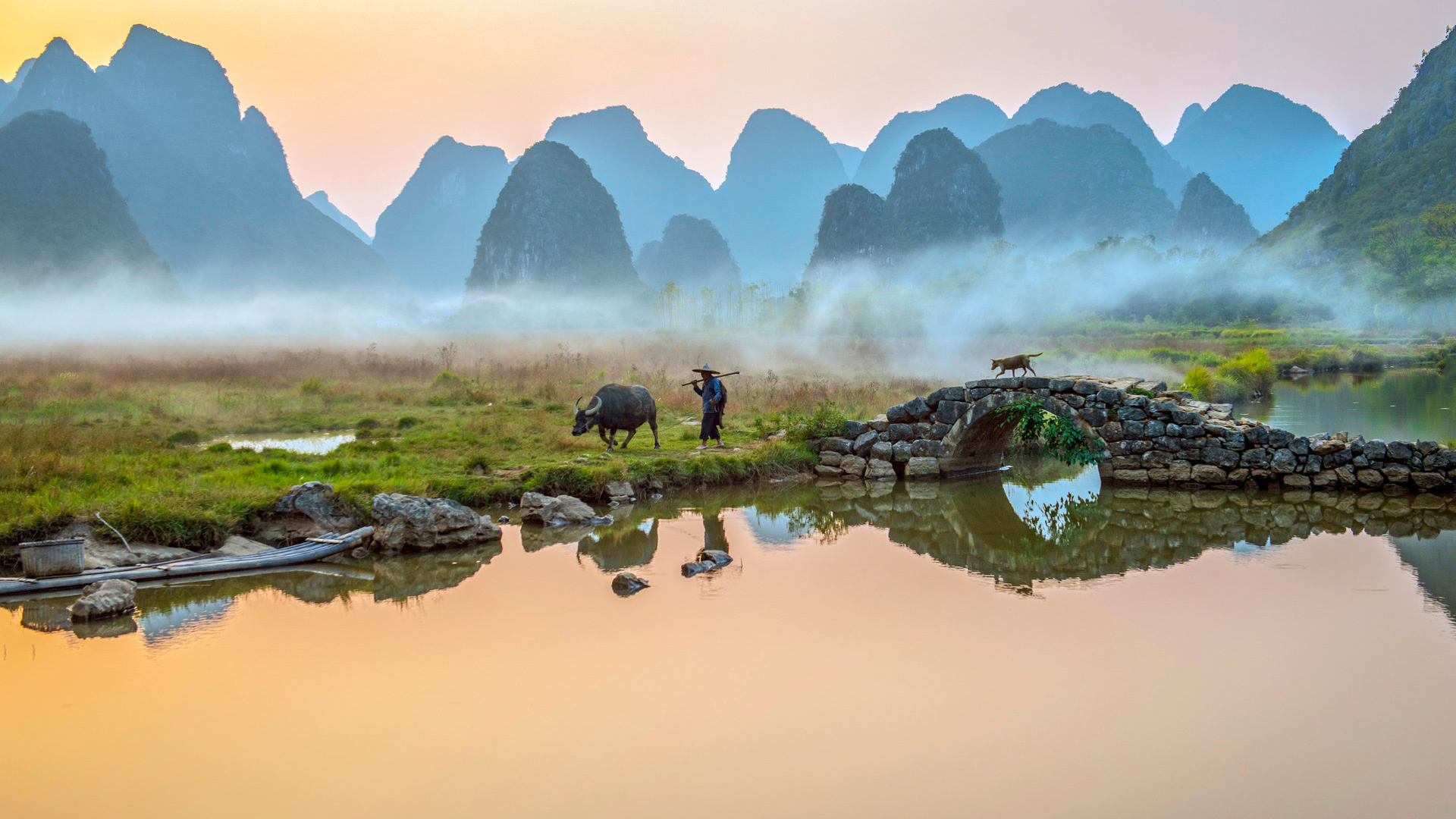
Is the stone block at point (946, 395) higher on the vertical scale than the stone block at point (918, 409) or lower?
higher

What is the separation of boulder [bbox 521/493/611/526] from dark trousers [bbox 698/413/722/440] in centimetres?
346

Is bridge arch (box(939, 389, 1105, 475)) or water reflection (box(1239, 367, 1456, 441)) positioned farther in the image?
water reflection (box(1239, 367, 1456, 441))

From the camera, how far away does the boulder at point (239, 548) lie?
8.44 metres

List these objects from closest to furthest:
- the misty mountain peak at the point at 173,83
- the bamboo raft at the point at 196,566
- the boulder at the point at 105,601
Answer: the boulder at the point at 105,601, the bamboo raft at the point at 196,566, the misty mountain peak at the point at 173,83

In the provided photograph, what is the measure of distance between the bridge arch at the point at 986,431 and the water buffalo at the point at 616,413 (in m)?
4.51

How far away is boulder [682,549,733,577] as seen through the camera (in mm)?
8477

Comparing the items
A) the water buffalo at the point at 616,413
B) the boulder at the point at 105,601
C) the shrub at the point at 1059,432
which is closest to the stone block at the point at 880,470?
the shrub at the point at 1059,432

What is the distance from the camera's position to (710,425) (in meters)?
13.7

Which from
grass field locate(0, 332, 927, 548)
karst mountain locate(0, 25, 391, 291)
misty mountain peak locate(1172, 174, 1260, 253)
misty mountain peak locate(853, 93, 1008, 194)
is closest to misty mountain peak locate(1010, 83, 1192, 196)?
misty mountain peak locate(853, 93, 1008, 194)

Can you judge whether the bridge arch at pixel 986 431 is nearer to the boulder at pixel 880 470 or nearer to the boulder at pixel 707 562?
the boulder at pixel 880 470

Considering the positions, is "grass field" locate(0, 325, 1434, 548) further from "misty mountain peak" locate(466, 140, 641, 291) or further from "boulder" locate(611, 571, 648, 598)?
"misty mountain peak" locate(466, 140, 641, 291)

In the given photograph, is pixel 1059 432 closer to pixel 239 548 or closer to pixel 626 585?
pixel 626 585

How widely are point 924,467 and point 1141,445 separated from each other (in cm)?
303

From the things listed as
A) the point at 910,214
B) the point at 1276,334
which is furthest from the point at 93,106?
the point at 1276,334
